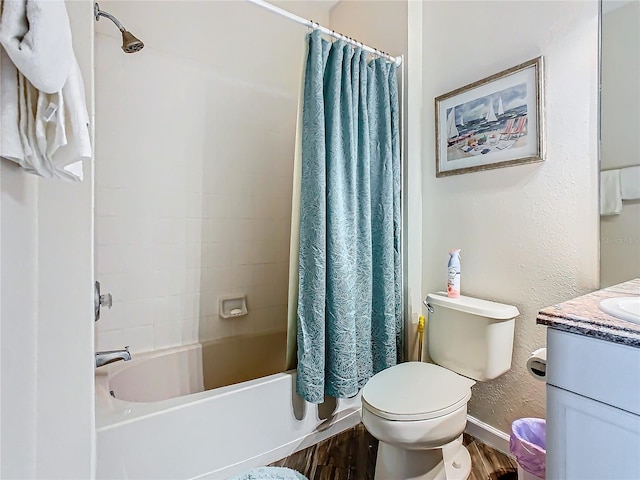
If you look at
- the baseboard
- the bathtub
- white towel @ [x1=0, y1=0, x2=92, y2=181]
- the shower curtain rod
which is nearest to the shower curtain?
the shower curtain rod

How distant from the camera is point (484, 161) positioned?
154 cm

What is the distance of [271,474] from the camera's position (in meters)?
1.32

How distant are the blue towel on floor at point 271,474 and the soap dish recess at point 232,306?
0.84 m

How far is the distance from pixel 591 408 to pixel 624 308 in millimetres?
266

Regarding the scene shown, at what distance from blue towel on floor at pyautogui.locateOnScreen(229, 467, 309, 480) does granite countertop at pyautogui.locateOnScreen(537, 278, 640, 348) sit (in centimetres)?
113

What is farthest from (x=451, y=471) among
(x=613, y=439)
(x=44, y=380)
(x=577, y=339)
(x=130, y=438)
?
(x=44, y=380)

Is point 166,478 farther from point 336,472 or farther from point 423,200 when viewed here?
point 423,200

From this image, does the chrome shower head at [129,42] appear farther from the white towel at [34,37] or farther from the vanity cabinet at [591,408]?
the vanity cabinet at [591,408]

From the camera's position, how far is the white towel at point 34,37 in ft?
1.76

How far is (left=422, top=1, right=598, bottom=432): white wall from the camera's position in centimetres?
125

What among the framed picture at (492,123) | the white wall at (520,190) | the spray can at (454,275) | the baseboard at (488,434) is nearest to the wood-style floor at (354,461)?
the baseboard at (488,434)

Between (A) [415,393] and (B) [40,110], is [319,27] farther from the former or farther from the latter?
(A) [415,393]

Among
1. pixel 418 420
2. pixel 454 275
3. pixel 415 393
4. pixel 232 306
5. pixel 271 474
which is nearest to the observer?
pixel 418 420

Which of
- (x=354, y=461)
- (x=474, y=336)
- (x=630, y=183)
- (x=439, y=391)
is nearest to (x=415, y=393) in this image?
(x=439, y=391)
